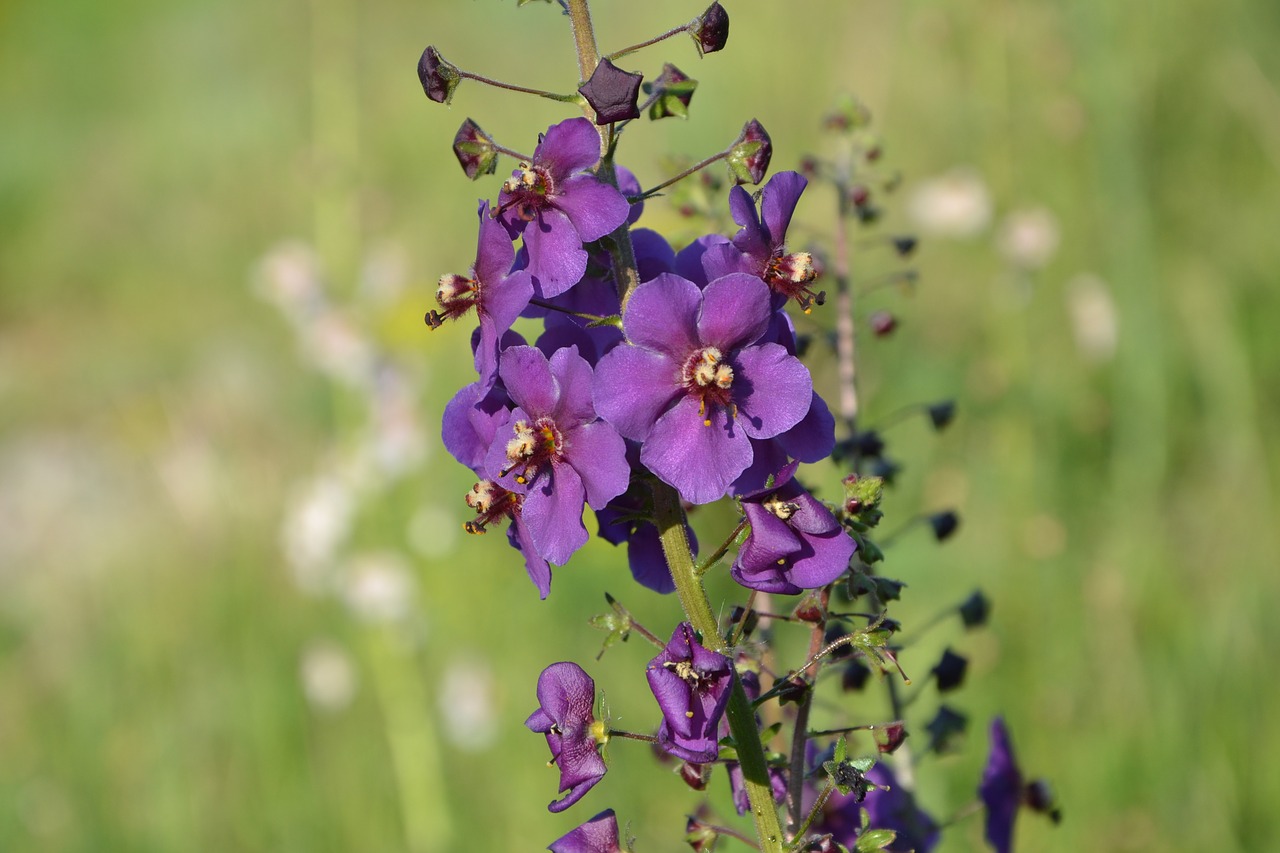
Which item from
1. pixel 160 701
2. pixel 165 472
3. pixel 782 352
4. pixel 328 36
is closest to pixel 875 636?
pixel 782 352

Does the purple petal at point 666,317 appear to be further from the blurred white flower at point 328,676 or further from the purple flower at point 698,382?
the blurred white flower at point 328,676

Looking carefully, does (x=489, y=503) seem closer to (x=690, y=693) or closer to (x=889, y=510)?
(x=690, y=693)

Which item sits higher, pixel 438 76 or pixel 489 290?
pixel 438 76

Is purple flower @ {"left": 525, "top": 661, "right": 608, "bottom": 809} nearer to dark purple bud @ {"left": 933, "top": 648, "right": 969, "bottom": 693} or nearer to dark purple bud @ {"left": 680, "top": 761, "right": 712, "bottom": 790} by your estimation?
dark purple bud @ {"left": 680, "top": 761, "right": 712, "bottom": 790}

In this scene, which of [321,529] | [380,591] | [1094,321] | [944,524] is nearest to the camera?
[944,524]

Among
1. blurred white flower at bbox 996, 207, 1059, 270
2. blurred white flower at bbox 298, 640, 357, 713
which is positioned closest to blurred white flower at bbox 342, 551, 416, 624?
blurred white flower at bbox 298, 640, 357, 713

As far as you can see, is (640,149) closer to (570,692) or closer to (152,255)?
(152,255)

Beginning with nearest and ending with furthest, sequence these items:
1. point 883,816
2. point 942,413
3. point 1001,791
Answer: point 883,816, point 1001,791, point 942,413

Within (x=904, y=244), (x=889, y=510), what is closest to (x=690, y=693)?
(x=904, y=244)
